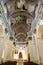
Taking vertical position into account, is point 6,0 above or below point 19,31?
above

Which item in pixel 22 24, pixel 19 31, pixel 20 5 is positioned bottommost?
pixel 19 31

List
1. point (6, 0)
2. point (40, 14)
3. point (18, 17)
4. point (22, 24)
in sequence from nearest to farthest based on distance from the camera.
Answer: point (40, 14) → point (6, 0) → point (18, 17) → point (22, 24)

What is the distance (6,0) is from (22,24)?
6.31 meters

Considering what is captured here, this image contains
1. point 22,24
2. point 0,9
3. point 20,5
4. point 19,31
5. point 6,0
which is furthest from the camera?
point 19,31

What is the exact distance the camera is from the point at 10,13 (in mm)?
12453

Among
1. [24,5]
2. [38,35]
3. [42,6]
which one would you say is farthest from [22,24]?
[42,6]

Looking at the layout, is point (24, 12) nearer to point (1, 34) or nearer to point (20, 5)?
point (20, 5)

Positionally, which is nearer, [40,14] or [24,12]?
[40,14]

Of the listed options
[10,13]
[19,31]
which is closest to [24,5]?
[10,13]

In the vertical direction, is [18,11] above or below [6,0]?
below

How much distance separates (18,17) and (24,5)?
8.85 ft

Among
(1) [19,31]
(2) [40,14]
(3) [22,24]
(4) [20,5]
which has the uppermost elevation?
(4) [20,5]

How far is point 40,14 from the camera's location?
9.68 meters

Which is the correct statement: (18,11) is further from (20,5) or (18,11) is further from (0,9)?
(0,9)
